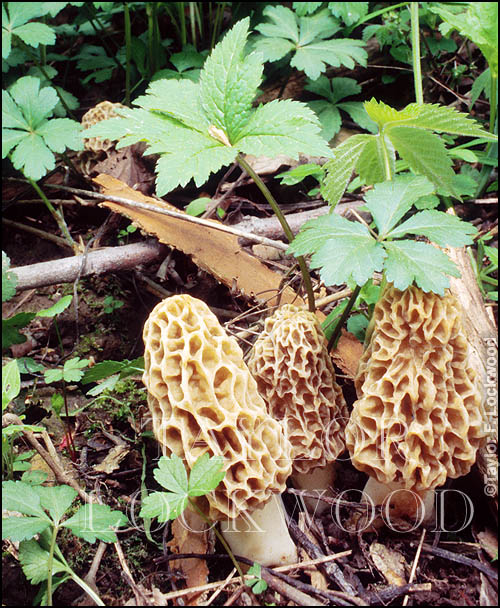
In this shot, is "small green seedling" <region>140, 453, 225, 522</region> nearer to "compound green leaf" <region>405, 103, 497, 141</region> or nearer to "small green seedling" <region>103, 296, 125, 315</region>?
"compound green leaf" <region>405, 103, 497, 141</region>

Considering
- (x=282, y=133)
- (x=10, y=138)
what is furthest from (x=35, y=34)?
(x=282, y=133)

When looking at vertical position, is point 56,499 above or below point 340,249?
below

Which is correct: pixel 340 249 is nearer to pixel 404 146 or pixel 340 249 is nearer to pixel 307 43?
pixel 404 146

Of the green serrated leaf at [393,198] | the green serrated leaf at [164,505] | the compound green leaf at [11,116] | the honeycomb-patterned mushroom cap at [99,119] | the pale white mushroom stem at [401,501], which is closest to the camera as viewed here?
the green serrated leaf at [164,505]

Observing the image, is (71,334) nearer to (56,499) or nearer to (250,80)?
(56,499)

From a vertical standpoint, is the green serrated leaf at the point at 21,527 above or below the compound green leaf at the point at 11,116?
below

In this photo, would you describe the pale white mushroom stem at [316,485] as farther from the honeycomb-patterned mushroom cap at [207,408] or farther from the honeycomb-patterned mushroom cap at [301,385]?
the honeycomb-patterned mushroom cap at [207,408]

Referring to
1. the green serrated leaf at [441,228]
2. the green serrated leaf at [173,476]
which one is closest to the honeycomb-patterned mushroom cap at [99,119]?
the green serrated leaf at [441,228]
